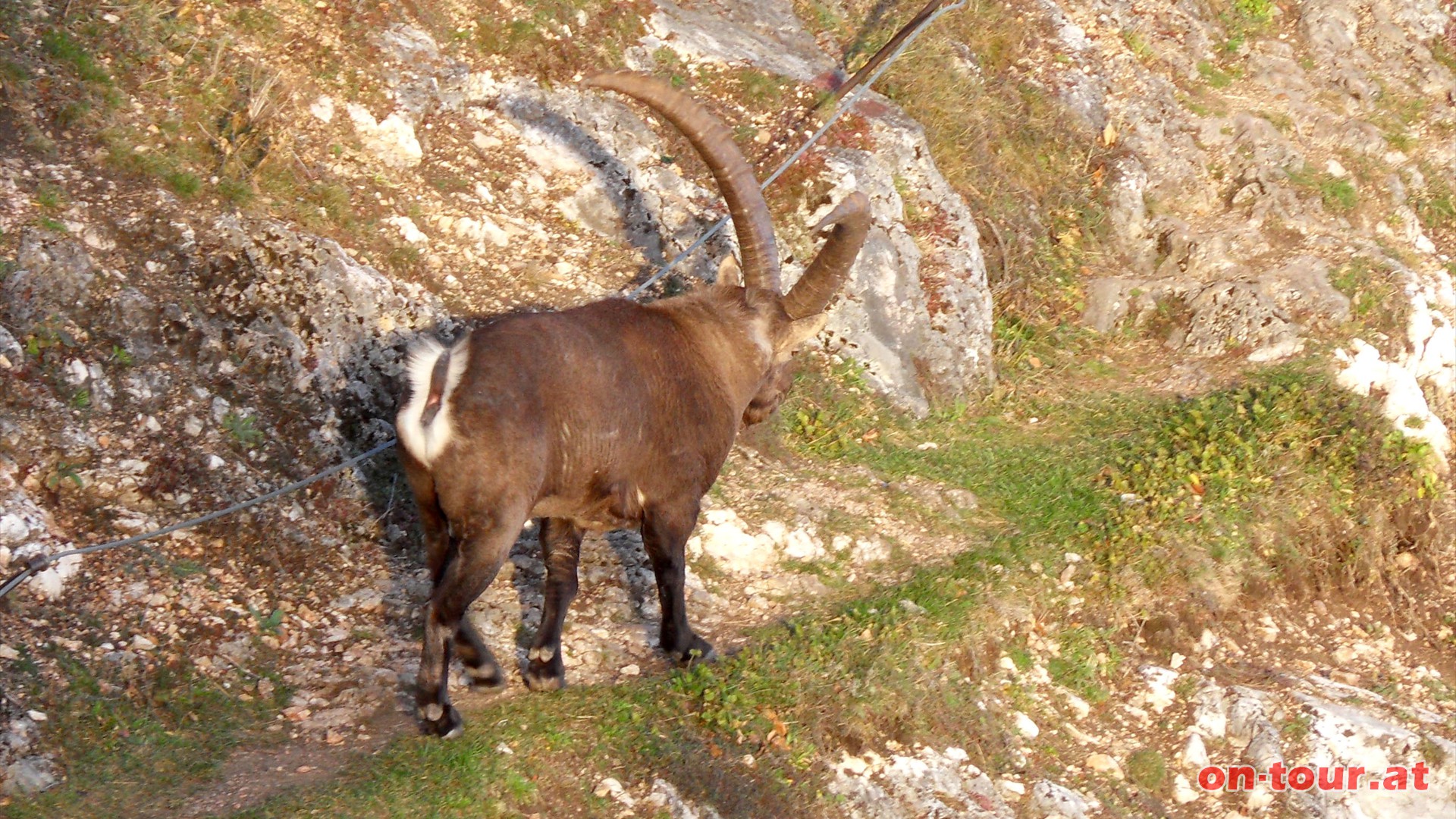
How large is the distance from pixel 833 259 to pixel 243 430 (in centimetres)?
365

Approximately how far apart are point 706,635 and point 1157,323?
6.41 metres

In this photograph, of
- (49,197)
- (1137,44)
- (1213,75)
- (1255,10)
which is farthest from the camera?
(1255,10)

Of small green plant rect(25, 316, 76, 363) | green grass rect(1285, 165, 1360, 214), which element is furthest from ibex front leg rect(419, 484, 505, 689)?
green grass rect(1285, 165, 1360, 214)

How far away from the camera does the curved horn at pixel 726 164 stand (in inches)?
293

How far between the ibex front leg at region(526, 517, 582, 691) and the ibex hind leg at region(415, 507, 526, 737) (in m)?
0.62

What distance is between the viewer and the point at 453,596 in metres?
6.16

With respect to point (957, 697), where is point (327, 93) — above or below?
above

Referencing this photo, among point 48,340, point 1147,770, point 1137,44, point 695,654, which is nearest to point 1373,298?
point 1137,44

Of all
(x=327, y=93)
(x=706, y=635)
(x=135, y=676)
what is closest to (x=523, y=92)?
(x=327, y=93)

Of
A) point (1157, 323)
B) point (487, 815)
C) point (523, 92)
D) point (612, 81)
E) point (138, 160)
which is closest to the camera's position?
point (487, 815)

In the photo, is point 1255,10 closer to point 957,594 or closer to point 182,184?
point 957,594

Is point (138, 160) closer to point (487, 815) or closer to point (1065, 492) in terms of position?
point (487, 815)

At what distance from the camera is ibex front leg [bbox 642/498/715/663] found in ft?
23.2

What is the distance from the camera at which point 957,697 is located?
304 inches
